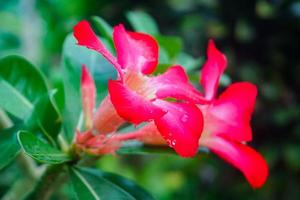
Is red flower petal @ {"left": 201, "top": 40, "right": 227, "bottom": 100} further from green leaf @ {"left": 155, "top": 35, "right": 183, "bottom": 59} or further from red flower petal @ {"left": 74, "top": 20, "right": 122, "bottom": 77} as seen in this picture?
green leaf @ {"left": 155, "top": 35, "right": 183, "bottom": 59}

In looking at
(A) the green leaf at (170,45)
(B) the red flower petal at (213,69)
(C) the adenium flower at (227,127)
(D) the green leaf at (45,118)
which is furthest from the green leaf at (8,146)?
(A) the green leaf at (170,45)

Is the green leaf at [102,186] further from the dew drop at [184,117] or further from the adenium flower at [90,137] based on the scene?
the dew drop at [184,117]

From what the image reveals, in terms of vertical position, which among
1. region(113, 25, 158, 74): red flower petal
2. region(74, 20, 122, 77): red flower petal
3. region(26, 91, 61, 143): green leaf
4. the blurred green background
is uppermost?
region(74, 20, 122, 77): red flower petal

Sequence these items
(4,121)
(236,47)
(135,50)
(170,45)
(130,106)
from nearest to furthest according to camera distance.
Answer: (130,106)
(135,50)
(4,121)
(170,45)
(236,47)

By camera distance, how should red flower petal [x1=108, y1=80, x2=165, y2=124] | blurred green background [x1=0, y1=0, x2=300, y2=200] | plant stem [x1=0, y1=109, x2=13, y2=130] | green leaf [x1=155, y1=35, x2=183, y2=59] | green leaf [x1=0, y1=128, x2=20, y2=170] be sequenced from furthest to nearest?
blurred green background [x1=0, y1=0, x2=300, y2=200] → green leaf [x1=155, y1=35, x2=183, y2=59] → plant stem [x1=0, y1=109, x2=13, y2=130] → green leaf [x1=0, y1=128, x2=20, y2=170] → red flower petal [x1=108, y1=80, x2=165, y2=124]

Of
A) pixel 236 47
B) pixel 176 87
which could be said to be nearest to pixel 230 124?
pixel 176 87

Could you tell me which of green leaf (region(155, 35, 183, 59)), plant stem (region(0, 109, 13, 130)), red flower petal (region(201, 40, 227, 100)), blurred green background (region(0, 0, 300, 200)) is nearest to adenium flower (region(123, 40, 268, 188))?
red flower petal (region(201, 40, 227, 100))

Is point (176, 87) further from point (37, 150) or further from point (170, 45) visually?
point (170, 45)
